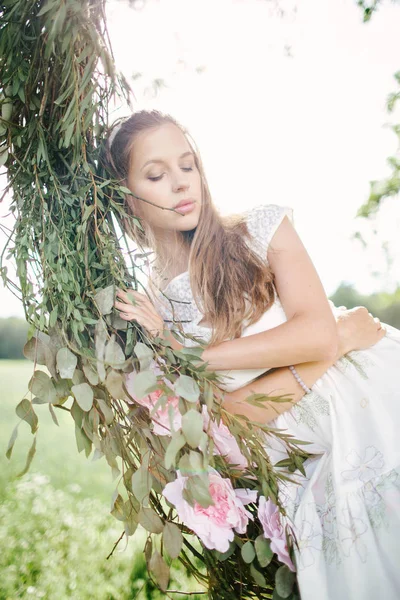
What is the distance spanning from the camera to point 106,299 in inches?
44.5

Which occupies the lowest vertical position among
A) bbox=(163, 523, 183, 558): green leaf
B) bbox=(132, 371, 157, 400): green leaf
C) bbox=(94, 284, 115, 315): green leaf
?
bbox=(163, 523, 183, 558): green leaf

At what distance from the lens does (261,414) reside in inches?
61.0

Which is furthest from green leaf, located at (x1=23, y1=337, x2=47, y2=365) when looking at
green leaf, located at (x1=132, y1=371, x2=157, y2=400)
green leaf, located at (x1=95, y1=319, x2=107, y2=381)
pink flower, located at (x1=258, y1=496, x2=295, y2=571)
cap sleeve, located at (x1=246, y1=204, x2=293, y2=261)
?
cap sleeve, located at (x1=246, y1=204, x2=293, y2=261)

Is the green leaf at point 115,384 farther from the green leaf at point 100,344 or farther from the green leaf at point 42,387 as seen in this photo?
the green leaf at point 42,387

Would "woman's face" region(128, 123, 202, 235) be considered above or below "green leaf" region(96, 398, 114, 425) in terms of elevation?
above

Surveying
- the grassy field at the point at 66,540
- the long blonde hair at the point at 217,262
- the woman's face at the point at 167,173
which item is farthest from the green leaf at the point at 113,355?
the grassy field at the point at 66,540

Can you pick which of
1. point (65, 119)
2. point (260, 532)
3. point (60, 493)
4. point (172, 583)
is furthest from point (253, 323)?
point (60, 493)

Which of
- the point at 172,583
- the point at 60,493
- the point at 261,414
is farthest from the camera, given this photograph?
the point at 60,493

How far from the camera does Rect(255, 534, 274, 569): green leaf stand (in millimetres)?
1230

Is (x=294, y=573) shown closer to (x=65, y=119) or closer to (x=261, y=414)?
(x=261, y=414)

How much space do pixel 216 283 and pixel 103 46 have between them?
874 mm

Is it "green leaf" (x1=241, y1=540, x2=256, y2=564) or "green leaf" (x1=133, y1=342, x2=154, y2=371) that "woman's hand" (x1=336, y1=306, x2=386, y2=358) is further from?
"green leaf" (x1=133, y1=342, x2=154, y2=371)

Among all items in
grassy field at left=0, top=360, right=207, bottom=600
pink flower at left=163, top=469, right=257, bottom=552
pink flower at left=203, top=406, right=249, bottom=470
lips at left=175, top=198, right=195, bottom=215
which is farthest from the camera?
grassy field at left=0, top=360, right=207, bottom=600

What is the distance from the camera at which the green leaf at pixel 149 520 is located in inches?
45.6
